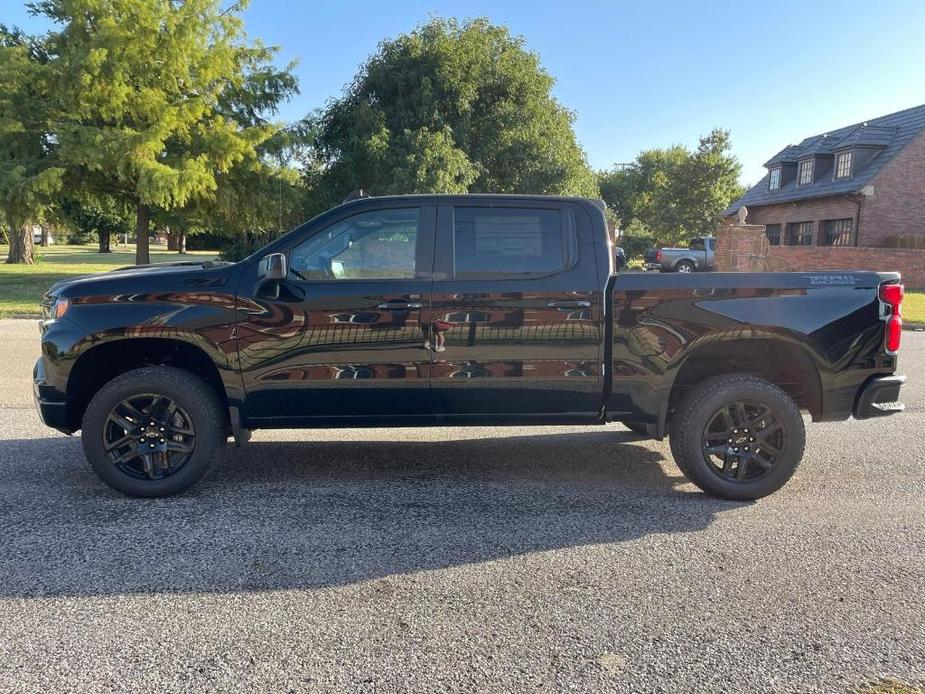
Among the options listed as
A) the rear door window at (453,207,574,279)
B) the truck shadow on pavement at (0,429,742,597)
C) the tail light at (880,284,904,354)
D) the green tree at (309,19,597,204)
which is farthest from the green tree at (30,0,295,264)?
the tail light at (880,284,904,354)

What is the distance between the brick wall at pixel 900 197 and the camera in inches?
1148

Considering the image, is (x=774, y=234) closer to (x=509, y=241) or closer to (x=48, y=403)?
(x=509, y=241)

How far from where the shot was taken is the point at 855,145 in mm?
31047

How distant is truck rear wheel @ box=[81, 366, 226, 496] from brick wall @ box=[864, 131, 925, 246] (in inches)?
1251

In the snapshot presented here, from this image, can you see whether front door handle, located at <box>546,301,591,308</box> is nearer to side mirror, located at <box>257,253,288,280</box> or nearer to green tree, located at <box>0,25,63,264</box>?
side mirror, located at <box>257,253,288,280</box>

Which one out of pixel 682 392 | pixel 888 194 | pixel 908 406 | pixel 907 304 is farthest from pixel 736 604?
pixel 888 194

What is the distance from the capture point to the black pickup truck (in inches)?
171

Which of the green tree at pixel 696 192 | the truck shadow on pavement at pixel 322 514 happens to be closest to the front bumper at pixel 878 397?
the truck shadow on pavement at pixel 322 514

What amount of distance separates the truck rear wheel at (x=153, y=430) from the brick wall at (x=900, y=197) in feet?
104

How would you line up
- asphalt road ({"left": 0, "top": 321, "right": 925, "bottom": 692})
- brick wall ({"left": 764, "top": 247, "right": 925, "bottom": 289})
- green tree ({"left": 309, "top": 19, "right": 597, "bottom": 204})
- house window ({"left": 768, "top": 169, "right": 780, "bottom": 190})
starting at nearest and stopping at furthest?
asphalt road ({"left": 0, "top": 321, "right": 925, "bottom": 692}), green tree ({"left": 309, "top": 19, "right": 597, "bottom": 204}), brick wall ({"left": 764, "top": 247, "right": 925, "bottom": 289}), house window ({"left": 768, "top": 169, "right": 780, "bottom": 190})

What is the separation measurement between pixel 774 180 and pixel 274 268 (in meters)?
38.4

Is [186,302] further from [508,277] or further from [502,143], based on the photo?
[502,143]


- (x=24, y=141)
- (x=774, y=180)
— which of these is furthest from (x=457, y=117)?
(x=774, y=180)

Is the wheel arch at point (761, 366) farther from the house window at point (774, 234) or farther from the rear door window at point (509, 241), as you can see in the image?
the house window at point (774, 234)
